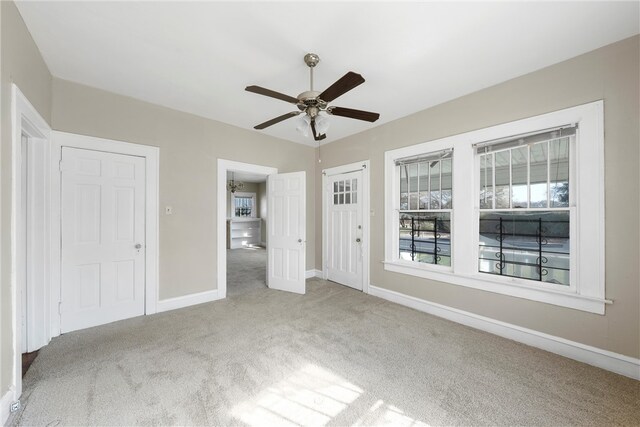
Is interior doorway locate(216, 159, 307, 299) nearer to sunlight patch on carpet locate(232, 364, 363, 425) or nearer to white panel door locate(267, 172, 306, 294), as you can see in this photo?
white panel door locate(267, 172, 306, 294)

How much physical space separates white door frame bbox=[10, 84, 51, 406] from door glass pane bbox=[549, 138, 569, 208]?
→ 4399 millimetres

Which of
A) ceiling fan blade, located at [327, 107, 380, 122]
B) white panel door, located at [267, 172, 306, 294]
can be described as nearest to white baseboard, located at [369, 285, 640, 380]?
white panel door, located at [267, 172, 306, 294]

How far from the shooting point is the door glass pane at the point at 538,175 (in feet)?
8.18

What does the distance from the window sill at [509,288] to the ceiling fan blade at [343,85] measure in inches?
98.1

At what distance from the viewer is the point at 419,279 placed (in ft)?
11.1

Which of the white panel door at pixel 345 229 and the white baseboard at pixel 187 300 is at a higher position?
the white panel door at pixel 345 229

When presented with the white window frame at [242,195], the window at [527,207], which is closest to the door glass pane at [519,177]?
the window at [527,207]

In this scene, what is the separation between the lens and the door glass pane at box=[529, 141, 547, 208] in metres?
2.49

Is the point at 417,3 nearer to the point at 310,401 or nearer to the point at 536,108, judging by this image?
the point at 536,108

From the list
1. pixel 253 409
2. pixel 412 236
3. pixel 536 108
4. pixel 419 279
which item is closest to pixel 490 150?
pixel 536 108

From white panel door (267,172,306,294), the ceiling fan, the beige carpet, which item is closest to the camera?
the beige carpet

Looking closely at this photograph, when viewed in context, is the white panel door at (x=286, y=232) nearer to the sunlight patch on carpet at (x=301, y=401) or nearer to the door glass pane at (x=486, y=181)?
the sunlight patch on carpet at (x=301, y=401)

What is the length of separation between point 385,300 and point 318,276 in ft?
5.31

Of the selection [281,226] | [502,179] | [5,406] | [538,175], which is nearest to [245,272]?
[281,226]
